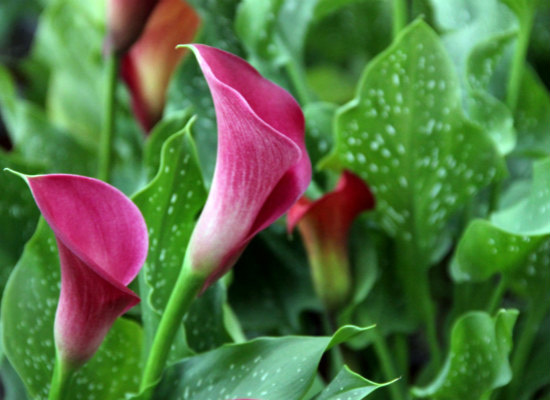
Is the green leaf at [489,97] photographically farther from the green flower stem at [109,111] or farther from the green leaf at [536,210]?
the green flower stem at [109,111]

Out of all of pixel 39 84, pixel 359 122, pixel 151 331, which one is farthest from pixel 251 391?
pixel 39 84

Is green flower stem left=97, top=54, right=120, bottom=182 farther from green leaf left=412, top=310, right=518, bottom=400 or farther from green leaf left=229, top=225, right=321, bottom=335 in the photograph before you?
green leaf left=412, top=310, right=518, bottom=400

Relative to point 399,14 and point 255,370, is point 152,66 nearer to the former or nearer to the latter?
point 399,14

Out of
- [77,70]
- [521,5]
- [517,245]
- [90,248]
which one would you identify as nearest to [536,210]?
[517,245]

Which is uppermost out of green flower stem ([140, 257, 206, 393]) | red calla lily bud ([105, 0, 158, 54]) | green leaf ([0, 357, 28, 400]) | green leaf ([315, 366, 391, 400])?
red calla lily bud ([105, 0, 158, 54])

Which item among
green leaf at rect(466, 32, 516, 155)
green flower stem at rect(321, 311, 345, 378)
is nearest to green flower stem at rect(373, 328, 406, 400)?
green flower stem at rect(321, 311, 345, 378)

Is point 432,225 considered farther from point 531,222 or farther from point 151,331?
point 151,331
